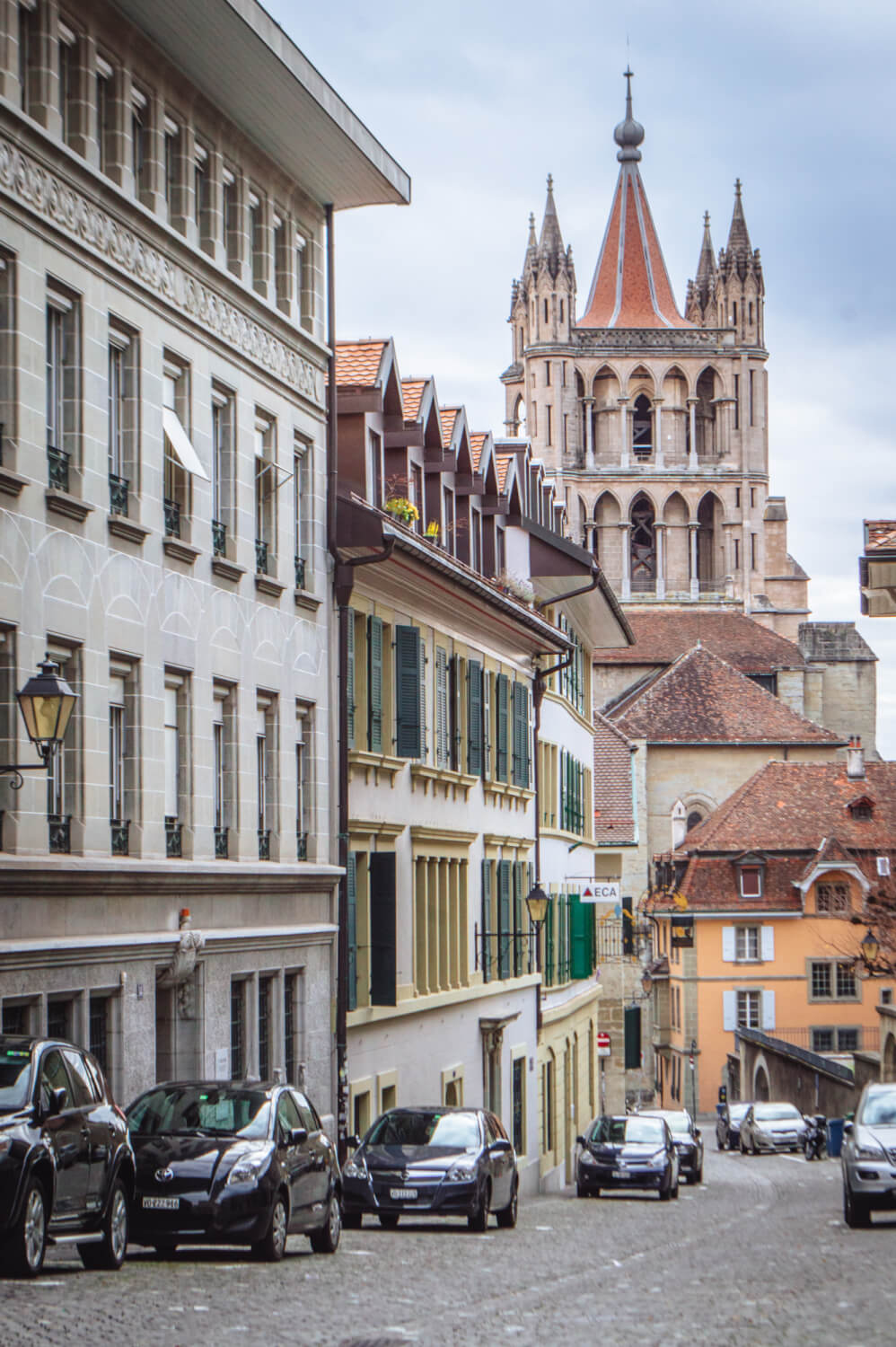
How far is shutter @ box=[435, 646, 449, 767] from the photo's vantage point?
115 ft

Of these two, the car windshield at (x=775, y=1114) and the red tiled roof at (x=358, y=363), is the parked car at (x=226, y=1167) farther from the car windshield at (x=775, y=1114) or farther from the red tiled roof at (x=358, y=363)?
the car windshield at (x=775, y=1114)

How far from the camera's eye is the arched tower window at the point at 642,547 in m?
132

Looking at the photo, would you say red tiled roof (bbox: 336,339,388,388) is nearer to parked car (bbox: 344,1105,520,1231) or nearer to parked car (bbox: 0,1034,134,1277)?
parked car (bbox: 344,1105,520,1231)

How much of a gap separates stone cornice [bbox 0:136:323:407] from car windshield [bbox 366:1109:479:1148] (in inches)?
340

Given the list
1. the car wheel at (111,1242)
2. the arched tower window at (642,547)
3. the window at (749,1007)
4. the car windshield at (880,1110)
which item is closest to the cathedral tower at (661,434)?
the arched tower window at (642,547)

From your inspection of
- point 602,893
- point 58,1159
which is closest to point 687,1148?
point 602,893

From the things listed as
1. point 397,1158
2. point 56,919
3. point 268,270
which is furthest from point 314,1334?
point 268,270

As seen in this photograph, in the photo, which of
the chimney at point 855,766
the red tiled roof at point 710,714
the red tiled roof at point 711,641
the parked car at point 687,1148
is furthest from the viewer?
the red tiled roof at point 711,641

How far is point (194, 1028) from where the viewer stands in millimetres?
24203

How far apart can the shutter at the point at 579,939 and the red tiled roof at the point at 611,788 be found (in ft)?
49.6

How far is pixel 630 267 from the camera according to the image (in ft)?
452

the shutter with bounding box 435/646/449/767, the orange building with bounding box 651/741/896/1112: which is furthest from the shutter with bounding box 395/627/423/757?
the orange building with bounding box 651/741/896/1112

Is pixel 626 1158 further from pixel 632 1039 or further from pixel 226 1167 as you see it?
pixel 632 1039

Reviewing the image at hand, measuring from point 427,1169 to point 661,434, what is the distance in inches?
4362
